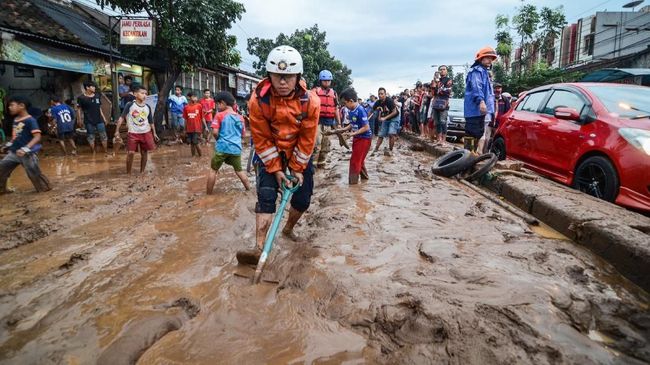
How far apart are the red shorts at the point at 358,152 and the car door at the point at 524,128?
2.37 metres

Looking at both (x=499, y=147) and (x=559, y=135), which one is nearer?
(x=559, y=135)

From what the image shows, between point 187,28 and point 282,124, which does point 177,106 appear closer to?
point 187,28

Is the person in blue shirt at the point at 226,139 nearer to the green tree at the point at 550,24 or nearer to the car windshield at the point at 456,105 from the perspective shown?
the car windshield at the point at 456,105

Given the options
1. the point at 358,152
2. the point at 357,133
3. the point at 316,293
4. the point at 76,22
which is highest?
the point at 76,22

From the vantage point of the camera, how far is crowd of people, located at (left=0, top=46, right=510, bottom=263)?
122 inches

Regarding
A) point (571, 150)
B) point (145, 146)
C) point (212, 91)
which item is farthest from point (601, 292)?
point (212, 91)

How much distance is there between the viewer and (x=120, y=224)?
412 cm

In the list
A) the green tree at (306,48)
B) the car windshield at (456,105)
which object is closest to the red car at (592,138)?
the car windshield at (456,105)

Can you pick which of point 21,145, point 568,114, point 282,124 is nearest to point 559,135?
point 568,114

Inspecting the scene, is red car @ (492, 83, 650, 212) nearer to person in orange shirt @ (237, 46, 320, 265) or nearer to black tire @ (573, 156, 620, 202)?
black tire @ (573, 156, 620, 202)

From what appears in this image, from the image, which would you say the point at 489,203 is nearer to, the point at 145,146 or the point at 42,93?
the point at 145,146

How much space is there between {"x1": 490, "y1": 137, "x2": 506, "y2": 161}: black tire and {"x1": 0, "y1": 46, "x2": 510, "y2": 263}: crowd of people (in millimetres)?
313

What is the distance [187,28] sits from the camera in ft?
41.7

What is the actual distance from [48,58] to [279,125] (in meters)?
11.1
